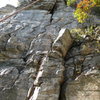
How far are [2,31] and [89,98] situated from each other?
6.63 metres

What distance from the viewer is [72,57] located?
920cm

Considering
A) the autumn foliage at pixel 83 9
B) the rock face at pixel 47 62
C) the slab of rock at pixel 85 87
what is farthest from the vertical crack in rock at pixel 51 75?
the autumn foliage at pixel 83 9

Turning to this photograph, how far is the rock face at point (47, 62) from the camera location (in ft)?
25.2

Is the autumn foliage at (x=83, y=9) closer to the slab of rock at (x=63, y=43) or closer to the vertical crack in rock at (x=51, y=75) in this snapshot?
the slab of rock at (x=63, y=43)

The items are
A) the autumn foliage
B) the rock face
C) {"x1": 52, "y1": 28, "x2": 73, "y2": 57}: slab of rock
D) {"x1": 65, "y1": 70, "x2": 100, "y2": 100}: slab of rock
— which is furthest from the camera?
the autumn foliage

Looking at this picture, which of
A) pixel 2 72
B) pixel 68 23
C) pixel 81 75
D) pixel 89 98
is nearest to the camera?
pixel 89 98

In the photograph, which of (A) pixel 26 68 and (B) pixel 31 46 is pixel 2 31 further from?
(A) pixel 26 68

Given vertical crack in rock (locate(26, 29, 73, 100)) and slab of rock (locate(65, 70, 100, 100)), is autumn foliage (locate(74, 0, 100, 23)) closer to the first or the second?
vertical crack in rock (locate(26, 29, 73, 100))

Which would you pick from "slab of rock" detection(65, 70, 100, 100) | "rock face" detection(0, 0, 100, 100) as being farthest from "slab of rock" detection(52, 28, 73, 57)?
"slab of rock" detection(65, 70, 100, 100)

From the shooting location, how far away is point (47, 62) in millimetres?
8562

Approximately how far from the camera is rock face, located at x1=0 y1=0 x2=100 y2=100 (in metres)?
7.70

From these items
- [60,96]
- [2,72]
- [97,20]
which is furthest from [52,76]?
[97,20]

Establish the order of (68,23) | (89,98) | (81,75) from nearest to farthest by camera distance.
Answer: (89,98) < (81,75) < (68,23)

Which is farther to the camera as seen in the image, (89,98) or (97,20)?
(97,20)
